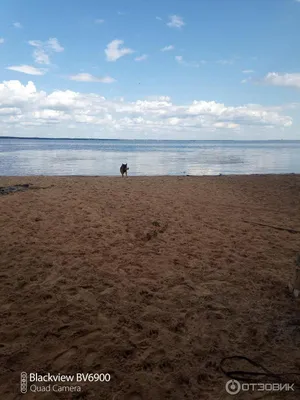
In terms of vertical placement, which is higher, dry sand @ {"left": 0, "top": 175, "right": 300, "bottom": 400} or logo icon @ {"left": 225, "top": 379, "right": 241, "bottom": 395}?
dry sand @ {"left": 0, "top": 175, "right": 300, "bottom": 400}

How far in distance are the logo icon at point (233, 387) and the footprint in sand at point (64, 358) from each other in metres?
1.63

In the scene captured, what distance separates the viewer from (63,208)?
9.14 m

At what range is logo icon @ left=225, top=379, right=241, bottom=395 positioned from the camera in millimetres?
2607

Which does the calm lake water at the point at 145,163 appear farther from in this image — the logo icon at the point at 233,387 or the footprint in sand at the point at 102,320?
the logo icon at the point at 233,387

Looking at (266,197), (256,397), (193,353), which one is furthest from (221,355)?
(266,197)

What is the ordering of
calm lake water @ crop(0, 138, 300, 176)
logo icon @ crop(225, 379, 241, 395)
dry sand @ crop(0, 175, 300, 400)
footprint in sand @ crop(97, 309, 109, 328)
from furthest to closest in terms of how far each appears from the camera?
1. calm lake water @ crop(0, 138, 300, 176)
2. footprint in sand @ crop(97, 309, 109, 328)
3. dry sand @ crop(0, 175, 300, 400)
4. logo icon @ crop(225, 379, 241, 395)

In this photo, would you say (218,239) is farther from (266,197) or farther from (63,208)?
(266,197)

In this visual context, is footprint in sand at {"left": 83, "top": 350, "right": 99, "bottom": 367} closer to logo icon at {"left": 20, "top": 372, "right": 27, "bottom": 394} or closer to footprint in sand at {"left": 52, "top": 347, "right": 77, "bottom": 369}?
footprint in sand at {"left": 52, "top": 347, "right": 77, "bottom": 369}

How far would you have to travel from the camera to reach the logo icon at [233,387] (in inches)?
103

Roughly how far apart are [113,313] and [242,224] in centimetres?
518

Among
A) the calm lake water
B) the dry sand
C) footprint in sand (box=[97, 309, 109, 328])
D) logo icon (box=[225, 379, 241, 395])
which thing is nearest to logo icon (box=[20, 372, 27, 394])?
the dry sand

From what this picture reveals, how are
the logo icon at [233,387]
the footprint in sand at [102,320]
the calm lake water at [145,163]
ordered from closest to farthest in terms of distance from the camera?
the logo icon at [233,387] → the footprint in sand at [102,320] → the calm lake water at [145,163]

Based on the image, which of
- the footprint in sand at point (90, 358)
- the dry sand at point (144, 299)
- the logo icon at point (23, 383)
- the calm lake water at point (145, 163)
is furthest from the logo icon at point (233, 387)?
the calm lake water at point (145, 163)

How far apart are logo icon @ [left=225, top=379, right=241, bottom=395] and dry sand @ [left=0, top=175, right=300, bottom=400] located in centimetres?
6
